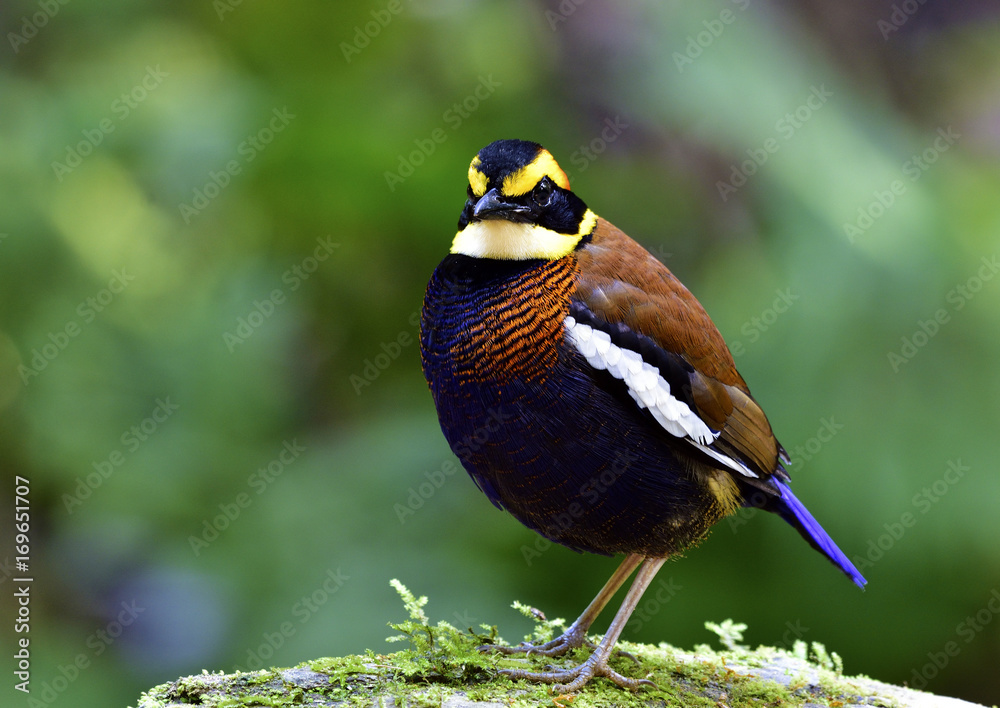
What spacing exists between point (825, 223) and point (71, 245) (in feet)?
14.0

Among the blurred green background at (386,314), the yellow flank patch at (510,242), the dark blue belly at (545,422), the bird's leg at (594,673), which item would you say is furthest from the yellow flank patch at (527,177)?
the blurred green background at (386,314)

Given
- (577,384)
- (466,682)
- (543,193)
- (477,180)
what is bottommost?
(466,682)

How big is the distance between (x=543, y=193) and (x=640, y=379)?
0.75m

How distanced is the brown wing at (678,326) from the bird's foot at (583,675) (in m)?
0.85

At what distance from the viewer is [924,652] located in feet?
15.8

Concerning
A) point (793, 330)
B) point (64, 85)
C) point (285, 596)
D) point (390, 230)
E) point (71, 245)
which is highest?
point (793, 330)

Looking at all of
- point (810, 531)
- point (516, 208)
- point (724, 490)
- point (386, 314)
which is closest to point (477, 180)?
point (516, 208)

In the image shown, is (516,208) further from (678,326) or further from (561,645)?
(561,645)

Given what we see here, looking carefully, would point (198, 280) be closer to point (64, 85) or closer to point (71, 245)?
point (71, 245)

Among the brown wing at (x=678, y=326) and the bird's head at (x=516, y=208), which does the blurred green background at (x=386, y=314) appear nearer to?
the brown wing at (x=678, y=326)

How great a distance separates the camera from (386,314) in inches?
214

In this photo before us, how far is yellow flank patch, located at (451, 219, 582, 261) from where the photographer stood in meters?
3.21

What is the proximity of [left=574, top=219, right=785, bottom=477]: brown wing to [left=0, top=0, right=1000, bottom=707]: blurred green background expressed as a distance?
1.52 meters

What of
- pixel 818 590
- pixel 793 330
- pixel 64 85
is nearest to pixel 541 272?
pixel 793 330
